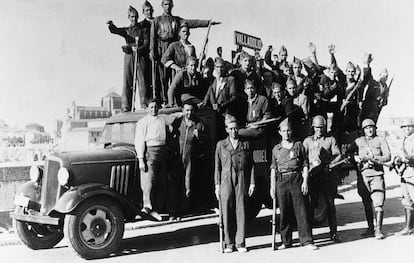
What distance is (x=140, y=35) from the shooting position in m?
9.57

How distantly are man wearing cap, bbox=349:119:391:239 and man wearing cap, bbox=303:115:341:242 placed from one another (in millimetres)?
454

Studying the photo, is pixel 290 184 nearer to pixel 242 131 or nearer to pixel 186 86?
pixel 242 131

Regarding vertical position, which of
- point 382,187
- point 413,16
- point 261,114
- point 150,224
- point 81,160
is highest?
point 413,16

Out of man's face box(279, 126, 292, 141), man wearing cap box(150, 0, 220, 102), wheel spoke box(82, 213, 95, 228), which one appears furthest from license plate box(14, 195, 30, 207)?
man's face box(279, 126, 292, 141)

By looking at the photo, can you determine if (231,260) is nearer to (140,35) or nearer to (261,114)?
(261,114)

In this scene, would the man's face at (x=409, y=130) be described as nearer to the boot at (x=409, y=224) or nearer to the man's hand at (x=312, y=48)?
the boot at (x=409, y=224)

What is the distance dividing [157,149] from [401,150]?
3.64 metres

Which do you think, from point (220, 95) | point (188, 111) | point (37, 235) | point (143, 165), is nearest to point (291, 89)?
point (220, 95)

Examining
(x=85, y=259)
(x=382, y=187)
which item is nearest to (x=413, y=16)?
(x=382, y=187)

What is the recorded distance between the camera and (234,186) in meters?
6.57

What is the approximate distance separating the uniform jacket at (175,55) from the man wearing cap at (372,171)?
10.7 ft

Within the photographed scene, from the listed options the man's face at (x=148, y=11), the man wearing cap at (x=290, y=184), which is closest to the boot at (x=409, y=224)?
the man wearing cap at (x=290, y=184)

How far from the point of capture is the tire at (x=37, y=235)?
23.8ft

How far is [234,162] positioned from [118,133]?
86.1 inches
